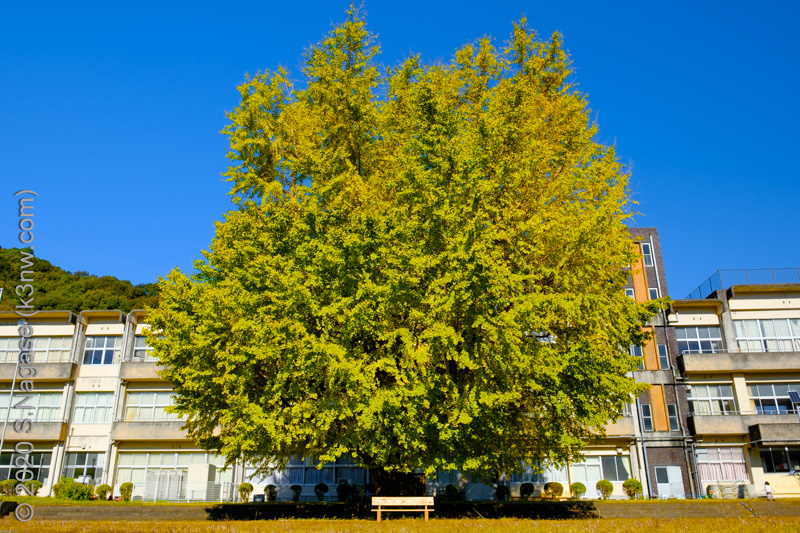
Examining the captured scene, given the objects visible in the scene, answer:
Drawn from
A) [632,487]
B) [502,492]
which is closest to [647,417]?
[632,487]

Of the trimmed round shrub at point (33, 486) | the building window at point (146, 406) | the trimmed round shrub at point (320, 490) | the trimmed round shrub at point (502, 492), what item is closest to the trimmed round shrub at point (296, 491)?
the trimmed round shrub at point (320, 490)

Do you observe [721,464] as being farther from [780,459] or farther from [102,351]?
[102,351]

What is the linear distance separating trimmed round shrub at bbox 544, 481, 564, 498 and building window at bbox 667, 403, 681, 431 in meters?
7.99

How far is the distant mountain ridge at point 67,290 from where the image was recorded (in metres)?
47.0

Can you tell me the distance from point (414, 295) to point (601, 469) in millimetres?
23253

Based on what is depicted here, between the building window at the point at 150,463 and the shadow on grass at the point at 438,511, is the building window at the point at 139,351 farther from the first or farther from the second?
the shadow on grass at the point at 438,511

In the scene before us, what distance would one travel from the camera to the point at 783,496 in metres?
30.4

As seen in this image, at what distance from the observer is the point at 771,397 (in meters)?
33.0

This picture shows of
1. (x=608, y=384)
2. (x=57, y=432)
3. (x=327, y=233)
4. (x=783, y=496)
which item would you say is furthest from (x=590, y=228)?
(x=57, y=432)

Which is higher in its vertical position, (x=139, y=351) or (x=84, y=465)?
(x=139, y=351)

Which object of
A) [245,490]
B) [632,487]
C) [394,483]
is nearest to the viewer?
[394,483]

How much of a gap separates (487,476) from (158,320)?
38.3 ft

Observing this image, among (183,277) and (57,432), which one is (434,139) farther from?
(57,432)

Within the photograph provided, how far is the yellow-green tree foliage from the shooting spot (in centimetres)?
1413
